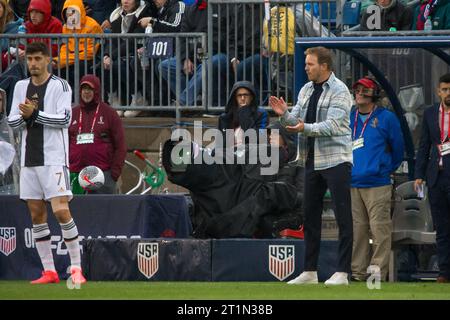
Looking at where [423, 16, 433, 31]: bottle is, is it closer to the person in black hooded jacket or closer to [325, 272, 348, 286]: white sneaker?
the person in black hooded jacket

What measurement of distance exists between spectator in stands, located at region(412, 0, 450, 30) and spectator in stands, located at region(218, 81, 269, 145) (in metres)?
2.60

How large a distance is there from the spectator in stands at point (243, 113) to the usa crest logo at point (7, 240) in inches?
109

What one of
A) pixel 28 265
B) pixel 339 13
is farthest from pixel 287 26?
pixel 28 265

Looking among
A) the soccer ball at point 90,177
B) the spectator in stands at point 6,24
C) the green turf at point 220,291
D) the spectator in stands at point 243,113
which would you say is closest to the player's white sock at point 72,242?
the green turf at point 220,291

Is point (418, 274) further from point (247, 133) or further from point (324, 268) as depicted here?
point (247, 133)

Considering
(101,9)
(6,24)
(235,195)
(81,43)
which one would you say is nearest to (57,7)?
(101,9)

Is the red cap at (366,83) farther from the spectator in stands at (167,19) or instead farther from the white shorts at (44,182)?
the spectator in stands at (167,19)

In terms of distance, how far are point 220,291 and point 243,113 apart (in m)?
4.27

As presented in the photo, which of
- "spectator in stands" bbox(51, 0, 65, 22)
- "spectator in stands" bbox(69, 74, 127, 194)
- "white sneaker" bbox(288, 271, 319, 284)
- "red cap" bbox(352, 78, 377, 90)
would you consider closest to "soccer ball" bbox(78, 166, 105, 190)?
"spectator in stands" bbox(69, 74, 127, 194)

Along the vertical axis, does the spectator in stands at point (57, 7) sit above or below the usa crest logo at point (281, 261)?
above

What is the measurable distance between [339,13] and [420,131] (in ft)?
8.36

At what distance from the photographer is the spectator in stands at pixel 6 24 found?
63.3ft

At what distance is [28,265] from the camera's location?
15.6 meters

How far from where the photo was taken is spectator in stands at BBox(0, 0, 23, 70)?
63.3 ft
